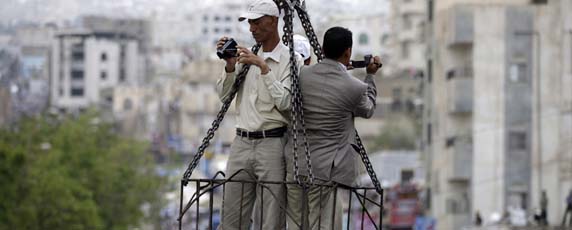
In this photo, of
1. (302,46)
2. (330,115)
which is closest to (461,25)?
(302,46)

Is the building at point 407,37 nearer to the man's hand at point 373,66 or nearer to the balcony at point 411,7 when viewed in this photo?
the balcony at point 411,7

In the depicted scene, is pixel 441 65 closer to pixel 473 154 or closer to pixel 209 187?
pixel 473 154

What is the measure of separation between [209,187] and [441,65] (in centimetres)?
6657

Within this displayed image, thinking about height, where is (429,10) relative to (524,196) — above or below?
above

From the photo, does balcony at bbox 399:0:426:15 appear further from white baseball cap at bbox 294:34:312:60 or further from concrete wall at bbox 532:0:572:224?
white baseball cap at bbox 294:34:312:60

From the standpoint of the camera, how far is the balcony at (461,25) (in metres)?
81.2

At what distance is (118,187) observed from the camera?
4269 inches

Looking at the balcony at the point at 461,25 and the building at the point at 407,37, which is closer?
the balcony at the point at 461,25

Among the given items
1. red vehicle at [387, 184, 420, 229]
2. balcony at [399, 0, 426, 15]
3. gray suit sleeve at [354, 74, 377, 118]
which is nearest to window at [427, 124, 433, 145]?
red vehicle at [387, 184, 420, 229]

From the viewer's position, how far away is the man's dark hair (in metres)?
19.4

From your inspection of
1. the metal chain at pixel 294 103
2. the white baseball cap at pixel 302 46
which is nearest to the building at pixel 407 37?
the white baseball cap at pixel 302 46

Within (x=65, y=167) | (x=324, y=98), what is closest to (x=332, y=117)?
(x=324, y=98)

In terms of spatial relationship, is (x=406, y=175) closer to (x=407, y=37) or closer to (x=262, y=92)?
(x=407, y=37)

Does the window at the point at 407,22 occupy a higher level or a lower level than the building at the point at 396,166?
higher
